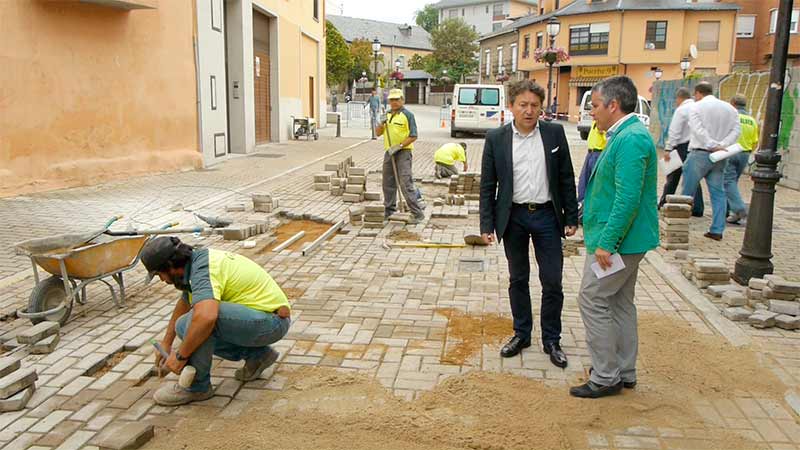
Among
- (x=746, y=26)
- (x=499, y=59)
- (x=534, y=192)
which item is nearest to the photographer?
(x=534, y=192)

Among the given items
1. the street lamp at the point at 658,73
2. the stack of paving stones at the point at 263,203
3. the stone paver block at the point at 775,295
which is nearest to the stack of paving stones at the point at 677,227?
the stone paver block at the point at 775,295

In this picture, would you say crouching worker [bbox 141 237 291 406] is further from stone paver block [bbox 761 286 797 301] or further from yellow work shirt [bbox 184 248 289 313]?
stone paver block [bbox 761 286 797 301]

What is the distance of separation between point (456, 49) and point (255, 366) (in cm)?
7181

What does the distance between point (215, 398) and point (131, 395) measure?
21.3 inches

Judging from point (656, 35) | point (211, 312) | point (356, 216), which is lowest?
point (356, 216)

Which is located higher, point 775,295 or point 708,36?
point 708,36

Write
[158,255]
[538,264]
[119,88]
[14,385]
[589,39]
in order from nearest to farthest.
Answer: [158,255] → [14,385] → [538,264] → [119,88] → [589,39]

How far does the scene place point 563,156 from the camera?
15.4 ft

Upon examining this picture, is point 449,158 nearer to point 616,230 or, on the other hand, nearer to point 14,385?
point 616,230

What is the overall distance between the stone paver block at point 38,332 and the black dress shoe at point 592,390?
374 cm

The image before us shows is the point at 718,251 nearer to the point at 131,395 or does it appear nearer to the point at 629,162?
the point at 629,162

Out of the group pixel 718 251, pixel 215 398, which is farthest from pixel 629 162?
pixel 718 251

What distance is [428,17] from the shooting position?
10619cm

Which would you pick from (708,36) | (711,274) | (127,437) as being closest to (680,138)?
(711,274)
